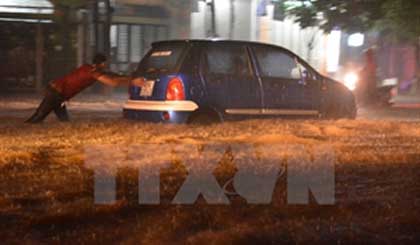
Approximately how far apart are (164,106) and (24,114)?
17.9 ft

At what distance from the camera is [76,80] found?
37.1ft

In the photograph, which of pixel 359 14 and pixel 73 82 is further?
pixel 359 14

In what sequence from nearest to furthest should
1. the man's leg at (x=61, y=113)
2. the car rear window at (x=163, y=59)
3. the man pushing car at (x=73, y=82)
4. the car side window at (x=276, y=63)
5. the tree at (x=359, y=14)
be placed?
1. the car rear window at (x=163, y=59)
2. the man pushing car at (x=73, y=82)
3. the car side window at (x=276, y=63)
4. the man's leg at (x=61, y=113)
5. the tree at (x=359, y=14)

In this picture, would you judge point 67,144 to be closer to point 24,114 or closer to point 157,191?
point 157,191

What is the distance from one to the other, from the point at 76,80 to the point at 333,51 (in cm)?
1635

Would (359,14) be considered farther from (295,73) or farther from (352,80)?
(295,73)

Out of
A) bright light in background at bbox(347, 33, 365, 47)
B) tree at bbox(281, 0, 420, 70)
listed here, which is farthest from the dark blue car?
bright light in background at bbox(347, 33, 365, 47)

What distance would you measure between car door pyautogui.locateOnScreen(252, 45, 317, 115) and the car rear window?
124 cm

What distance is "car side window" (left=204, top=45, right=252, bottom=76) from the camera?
427 inches

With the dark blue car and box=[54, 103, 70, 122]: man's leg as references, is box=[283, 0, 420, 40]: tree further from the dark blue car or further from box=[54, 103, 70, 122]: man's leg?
box=[54, 103, 70, 122]: man's leg

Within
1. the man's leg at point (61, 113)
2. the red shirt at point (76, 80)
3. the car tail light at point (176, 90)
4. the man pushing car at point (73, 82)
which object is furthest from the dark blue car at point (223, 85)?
the man's leg at point (61, 113)

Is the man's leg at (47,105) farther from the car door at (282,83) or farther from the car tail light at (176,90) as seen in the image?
the car door at (282,83)

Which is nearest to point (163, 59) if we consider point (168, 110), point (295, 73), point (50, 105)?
point (168, 110)

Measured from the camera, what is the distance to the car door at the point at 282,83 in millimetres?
11352
